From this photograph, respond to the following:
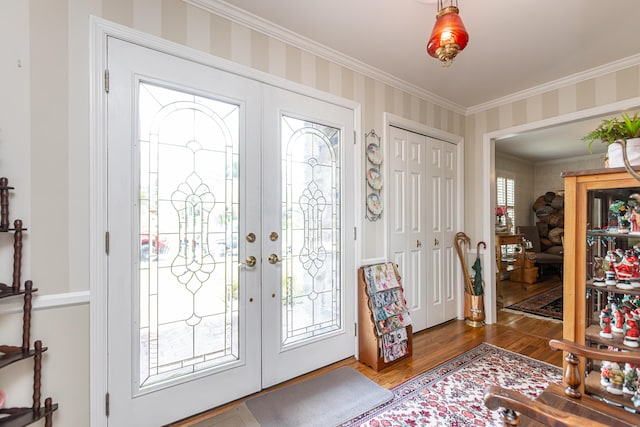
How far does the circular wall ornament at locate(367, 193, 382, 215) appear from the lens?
261 centimetres

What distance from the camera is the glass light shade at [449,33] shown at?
1.43m

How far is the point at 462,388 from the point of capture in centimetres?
204

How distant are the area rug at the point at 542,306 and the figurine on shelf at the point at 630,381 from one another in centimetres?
249

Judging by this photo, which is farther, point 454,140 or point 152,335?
point 454,140

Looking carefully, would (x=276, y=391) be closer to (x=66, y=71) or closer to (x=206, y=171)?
(x=206, y=171)

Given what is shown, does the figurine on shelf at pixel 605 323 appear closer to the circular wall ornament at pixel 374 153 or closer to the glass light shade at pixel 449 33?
the glass light shade at pixel 449 33

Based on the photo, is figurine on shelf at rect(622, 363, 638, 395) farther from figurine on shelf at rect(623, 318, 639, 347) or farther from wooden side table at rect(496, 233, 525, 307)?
wooden side table at rect(496, 233, 525, 307)

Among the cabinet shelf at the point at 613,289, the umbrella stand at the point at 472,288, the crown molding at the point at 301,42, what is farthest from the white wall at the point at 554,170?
→ the cabinet shelf at the point at 613,289

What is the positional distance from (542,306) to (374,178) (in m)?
3.37

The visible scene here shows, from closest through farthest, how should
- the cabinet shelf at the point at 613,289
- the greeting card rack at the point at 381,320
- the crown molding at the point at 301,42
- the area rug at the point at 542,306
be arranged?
the cabinet shelf at the point at 613,289 → the crown molding at the point at 301,42 → the greeting card rack at the point at 381,320 → the area rug at the point at 542,306

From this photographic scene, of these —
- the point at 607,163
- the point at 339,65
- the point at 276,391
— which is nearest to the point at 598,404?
the point at 607,163

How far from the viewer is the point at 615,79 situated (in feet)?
8.45

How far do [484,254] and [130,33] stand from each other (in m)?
3.88

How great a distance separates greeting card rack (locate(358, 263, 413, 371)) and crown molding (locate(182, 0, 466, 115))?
1.83 metres
